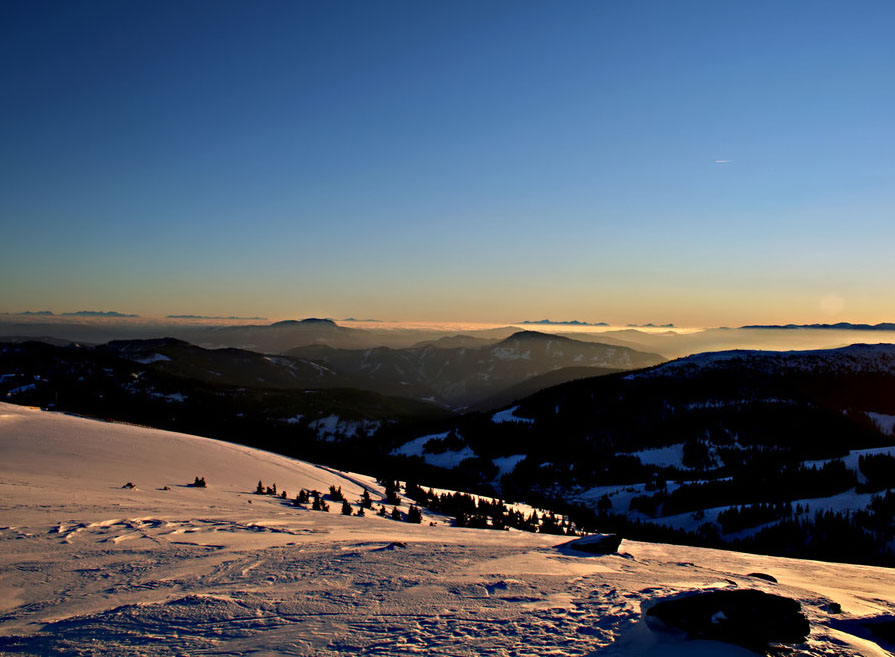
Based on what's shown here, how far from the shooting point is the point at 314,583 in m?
6.95

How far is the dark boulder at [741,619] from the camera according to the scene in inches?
198

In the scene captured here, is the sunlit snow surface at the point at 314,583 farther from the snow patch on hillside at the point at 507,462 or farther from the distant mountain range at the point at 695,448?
the snow patch on hillside at the point at 507,462

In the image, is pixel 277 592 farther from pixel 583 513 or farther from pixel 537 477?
pixel 537 477

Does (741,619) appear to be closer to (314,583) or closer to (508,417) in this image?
(314,583)

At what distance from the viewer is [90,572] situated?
7148 millimetres

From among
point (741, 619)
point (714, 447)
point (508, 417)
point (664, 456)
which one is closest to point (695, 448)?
point (714, 447)

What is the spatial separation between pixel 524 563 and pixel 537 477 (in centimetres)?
4690

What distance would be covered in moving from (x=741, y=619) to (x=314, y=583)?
5.22 metres

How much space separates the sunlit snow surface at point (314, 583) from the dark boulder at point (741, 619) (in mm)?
189

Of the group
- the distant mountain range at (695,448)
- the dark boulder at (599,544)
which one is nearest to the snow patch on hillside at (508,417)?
the distant mountain range at (695,448)

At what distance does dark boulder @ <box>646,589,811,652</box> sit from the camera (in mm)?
5039

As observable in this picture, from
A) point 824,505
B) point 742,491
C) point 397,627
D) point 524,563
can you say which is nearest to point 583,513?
point 742,491

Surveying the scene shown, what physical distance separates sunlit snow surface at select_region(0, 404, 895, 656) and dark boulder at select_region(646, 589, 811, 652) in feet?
0.62

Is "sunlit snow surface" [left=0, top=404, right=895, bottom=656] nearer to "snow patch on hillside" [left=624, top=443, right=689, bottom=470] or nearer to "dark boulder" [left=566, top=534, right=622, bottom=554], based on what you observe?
"dark boulder" [left=566, top=534, right=622, bottom=554]
